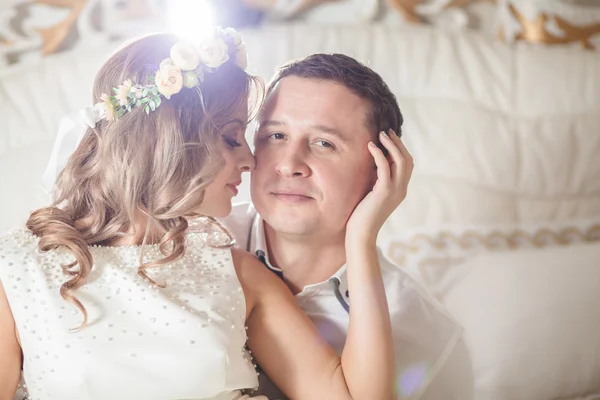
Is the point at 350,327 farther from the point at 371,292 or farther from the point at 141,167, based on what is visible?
the point at 141,167

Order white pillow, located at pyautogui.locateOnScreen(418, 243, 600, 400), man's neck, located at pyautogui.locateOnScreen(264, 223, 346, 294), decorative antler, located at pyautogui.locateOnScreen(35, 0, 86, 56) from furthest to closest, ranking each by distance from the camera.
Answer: decorative antler, located at pyautogui.locateOnScreen(35, 0, 86, 56)
white pillow, located at pyautogui.locateOnScreen(418, 243, 600, 400)
man's neck, located at pyautogui.locateOnScreen(264, 223, 346, 294)

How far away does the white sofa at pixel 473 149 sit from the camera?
2072mm

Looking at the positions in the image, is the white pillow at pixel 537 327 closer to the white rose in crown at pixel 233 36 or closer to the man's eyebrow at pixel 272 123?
the man's eyebrow at pixel 272 123

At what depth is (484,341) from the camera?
78.8 inches

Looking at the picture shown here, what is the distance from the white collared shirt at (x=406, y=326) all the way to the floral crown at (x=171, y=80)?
473 millimetres

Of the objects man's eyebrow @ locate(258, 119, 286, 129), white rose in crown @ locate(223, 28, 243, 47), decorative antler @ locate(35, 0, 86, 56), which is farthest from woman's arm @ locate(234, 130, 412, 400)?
decorative antler @ locate(35, 0, 86, 56)

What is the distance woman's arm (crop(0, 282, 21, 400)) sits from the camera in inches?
49.2

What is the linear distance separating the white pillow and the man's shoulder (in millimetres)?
716

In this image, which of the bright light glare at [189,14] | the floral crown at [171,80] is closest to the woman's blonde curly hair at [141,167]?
the floral crown at [171,80]

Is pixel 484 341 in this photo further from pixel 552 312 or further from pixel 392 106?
pixel 392 106

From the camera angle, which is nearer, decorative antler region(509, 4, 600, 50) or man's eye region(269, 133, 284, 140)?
man's eye region(269, 133, 284, 140)

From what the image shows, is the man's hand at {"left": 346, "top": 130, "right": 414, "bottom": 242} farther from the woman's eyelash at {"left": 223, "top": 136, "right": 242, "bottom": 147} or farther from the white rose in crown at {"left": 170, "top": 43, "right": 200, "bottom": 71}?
the white rose in crown at {"left": 170, "top": 43, "right": 200, "bottom": 71}

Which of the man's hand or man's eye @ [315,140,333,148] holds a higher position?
man's eye @ [315,140,333,148]

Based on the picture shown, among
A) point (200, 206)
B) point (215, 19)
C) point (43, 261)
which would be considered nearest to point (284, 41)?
point (215, 19)
